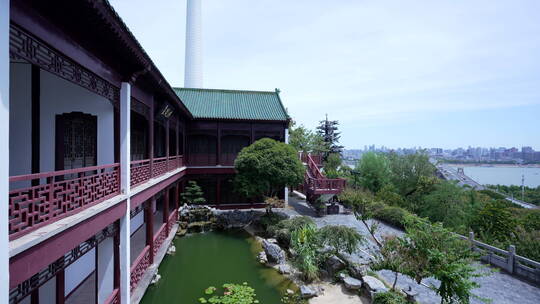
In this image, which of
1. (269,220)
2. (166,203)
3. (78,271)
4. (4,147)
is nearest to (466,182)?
(269,220)

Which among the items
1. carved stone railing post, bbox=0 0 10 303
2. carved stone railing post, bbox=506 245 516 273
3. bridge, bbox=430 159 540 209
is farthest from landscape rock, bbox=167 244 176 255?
bridge, bbox=430 159 540 209

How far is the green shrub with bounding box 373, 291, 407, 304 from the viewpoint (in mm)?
6500

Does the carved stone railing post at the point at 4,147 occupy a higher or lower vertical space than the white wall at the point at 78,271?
higher

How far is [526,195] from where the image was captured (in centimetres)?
4506

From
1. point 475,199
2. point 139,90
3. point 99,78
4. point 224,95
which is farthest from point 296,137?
point 99,78


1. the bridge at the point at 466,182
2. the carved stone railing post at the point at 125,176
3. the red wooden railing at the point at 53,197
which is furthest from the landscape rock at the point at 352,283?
the bridge at the point at 466,182

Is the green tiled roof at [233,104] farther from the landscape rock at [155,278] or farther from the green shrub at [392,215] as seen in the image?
the landscape rock at [155,278]

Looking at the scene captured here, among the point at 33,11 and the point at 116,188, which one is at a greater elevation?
the point at 33,11

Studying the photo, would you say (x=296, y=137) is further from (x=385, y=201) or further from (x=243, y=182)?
(x=243, y=182)

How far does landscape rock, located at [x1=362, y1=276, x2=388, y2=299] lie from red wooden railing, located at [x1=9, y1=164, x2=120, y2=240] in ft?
21.4

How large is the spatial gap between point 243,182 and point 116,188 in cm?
756

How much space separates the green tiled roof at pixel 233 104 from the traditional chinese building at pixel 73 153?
18.7 ft

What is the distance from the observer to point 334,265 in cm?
855

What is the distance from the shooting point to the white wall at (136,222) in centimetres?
1108
